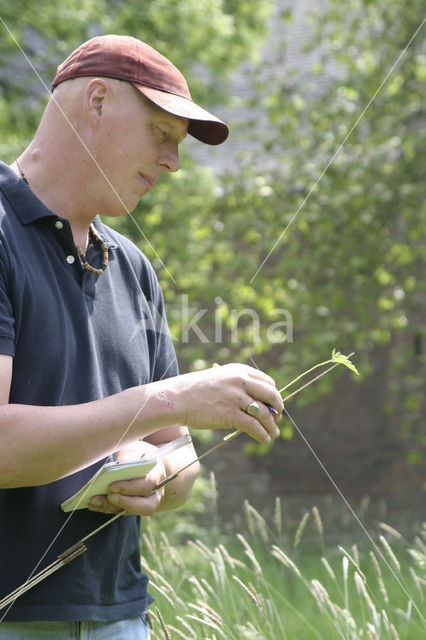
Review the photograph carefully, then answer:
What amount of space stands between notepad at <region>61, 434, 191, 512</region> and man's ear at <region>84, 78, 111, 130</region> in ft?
2.36

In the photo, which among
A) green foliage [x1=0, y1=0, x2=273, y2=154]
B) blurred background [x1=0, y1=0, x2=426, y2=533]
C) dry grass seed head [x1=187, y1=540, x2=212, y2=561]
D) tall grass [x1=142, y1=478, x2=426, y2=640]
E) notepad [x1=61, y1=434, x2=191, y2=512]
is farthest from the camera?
blurred background [x1=0, y1=0, x2=426, y2=533]

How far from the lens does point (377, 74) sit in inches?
264

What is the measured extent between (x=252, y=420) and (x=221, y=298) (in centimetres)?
512

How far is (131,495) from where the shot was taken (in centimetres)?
162

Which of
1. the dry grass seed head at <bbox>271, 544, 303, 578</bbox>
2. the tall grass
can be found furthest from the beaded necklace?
the dry grass seed head at <bbox>271, 544, 303, 578</bbox>

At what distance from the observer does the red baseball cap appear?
173cm

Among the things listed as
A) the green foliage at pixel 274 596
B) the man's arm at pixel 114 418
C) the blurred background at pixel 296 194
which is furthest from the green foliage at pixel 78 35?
the man's arm at pixel 114 418

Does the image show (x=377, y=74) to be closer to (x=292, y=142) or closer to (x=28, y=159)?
(x=292, y=142)

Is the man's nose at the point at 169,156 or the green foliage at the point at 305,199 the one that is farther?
the green foliage at the point at 305,199

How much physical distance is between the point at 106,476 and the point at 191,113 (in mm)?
793

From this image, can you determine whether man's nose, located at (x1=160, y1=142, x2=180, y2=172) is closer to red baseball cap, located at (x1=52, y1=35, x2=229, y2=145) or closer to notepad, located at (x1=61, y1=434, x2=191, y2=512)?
red baseball cap, located at (x1=52, y1=35, x2=229, y2=145)

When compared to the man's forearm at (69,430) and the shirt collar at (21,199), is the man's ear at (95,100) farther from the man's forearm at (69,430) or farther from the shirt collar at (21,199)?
the man's forearm at (69,430)

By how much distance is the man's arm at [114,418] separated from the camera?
144 cm

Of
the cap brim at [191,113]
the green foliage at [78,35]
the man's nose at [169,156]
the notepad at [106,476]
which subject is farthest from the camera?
the green foliage at [78,35]
